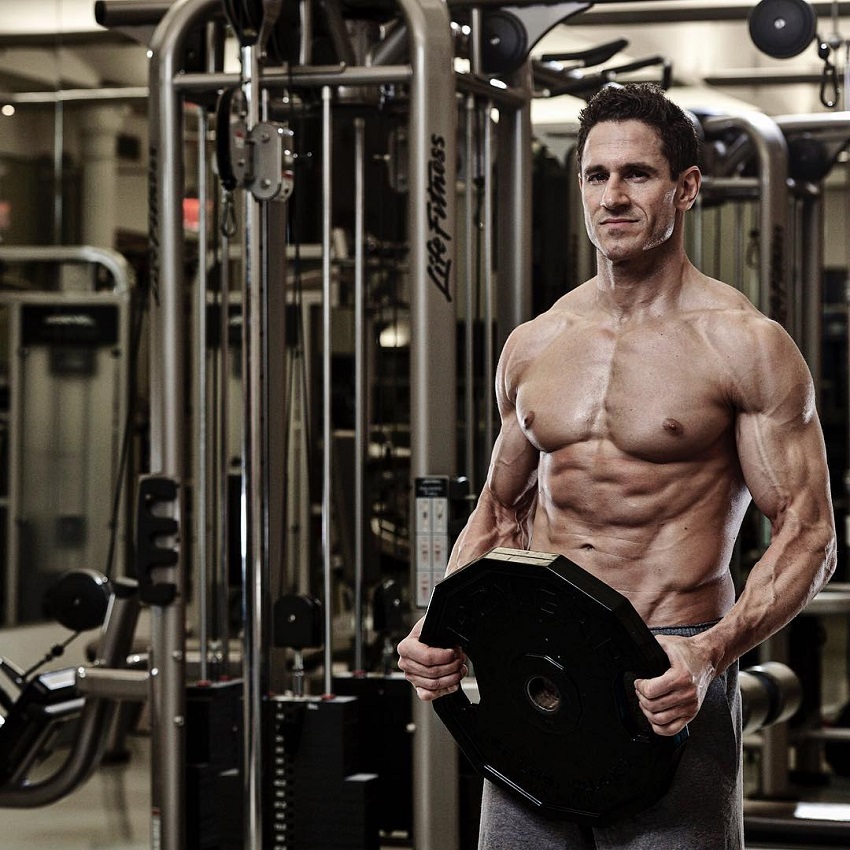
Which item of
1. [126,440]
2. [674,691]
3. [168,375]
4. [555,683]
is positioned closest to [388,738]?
[168,375]

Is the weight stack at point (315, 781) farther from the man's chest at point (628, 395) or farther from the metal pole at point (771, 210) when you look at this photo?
the metal pole at point (771, 210)

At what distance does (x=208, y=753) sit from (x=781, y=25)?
2.35m

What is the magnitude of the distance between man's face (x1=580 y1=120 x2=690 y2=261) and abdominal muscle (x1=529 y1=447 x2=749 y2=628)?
289 millimetres

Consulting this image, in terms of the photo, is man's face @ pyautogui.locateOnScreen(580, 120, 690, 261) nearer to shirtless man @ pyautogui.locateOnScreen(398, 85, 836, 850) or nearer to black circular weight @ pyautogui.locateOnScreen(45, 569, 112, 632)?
shirtless man @ pyautogui.locateOnScreen(398, 85, 836, 850)

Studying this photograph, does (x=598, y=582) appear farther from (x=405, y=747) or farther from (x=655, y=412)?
(x=405, y=747)

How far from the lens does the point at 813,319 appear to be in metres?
5.13

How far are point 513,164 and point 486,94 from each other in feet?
0.80

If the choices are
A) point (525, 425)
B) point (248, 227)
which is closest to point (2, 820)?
point (248, 227)

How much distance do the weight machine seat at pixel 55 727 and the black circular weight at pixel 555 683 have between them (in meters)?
2.28

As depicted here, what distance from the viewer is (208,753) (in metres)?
3.38

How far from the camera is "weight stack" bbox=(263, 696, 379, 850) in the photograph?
323cm

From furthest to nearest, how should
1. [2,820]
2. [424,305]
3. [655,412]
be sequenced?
1. [2,820]
2. [424,305]
3. [655,412]

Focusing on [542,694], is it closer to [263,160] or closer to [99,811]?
[263,160]

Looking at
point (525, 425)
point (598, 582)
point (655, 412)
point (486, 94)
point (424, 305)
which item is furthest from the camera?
point (486, 94)
